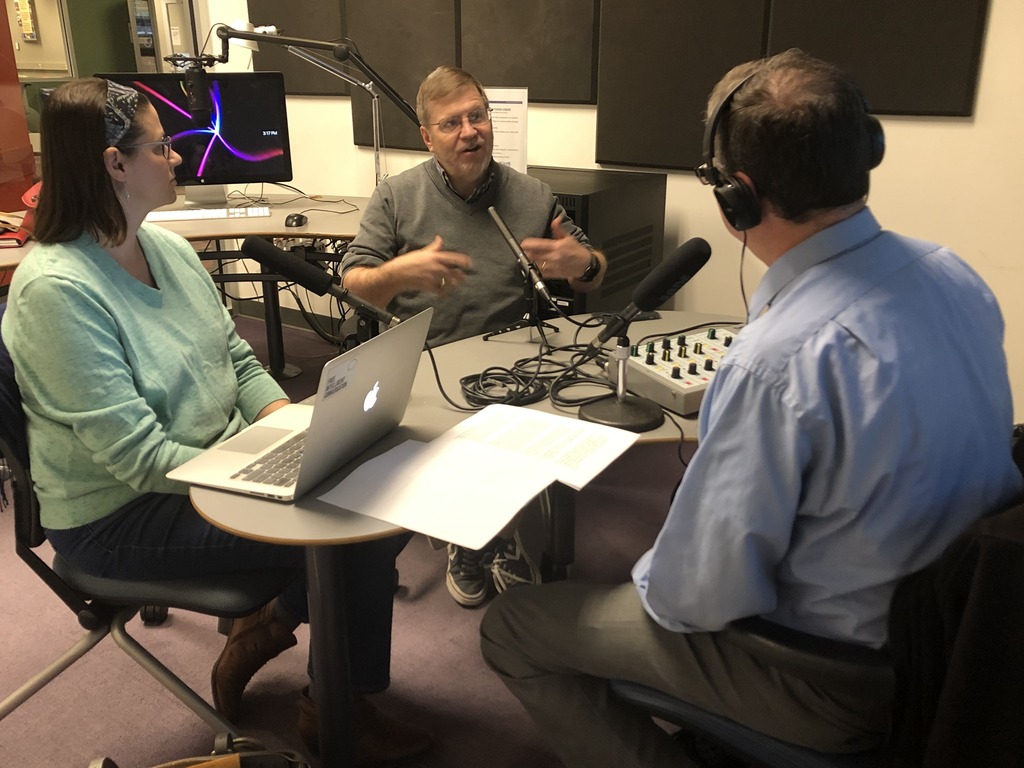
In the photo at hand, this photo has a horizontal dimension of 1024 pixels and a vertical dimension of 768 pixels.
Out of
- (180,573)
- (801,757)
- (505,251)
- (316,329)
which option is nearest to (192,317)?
(180,573)

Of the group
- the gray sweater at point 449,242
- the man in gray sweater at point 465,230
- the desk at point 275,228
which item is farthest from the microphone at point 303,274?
the desk at point 275,228

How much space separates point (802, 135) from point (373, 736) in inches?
52.1

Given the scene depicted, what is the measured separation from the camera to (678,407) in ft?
4.89

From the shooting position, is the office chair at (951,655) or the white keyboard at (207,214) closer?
the office chair at (951,655)

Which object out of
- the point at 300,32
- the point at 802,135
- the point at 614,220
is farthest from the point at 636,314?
the point at 300,32

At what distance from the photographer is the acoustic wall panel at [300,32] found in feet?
11.7

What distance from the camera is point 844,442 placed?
2.98 ft

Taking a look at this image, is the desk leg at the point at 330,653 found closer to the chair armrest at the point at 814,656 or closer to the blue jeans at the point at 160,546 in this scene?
the blue jeans at the point at 160,546

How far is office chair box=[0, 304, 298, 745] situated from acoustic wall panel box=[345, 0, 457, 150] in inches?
88.1

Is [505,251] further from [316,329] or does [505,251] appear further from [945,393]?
[316,329]

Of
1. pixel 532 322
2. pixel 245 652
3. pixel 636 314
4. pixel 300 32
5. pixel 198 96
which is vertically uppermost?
pixel 300 32

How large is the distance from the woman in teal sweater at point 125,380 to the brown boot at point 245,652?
0.07 metres

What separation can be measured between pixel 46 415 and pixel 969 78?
8.08ft

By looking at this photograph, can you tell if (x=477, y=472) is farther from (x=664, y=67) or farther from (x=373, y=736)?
(x=664, y=67)
